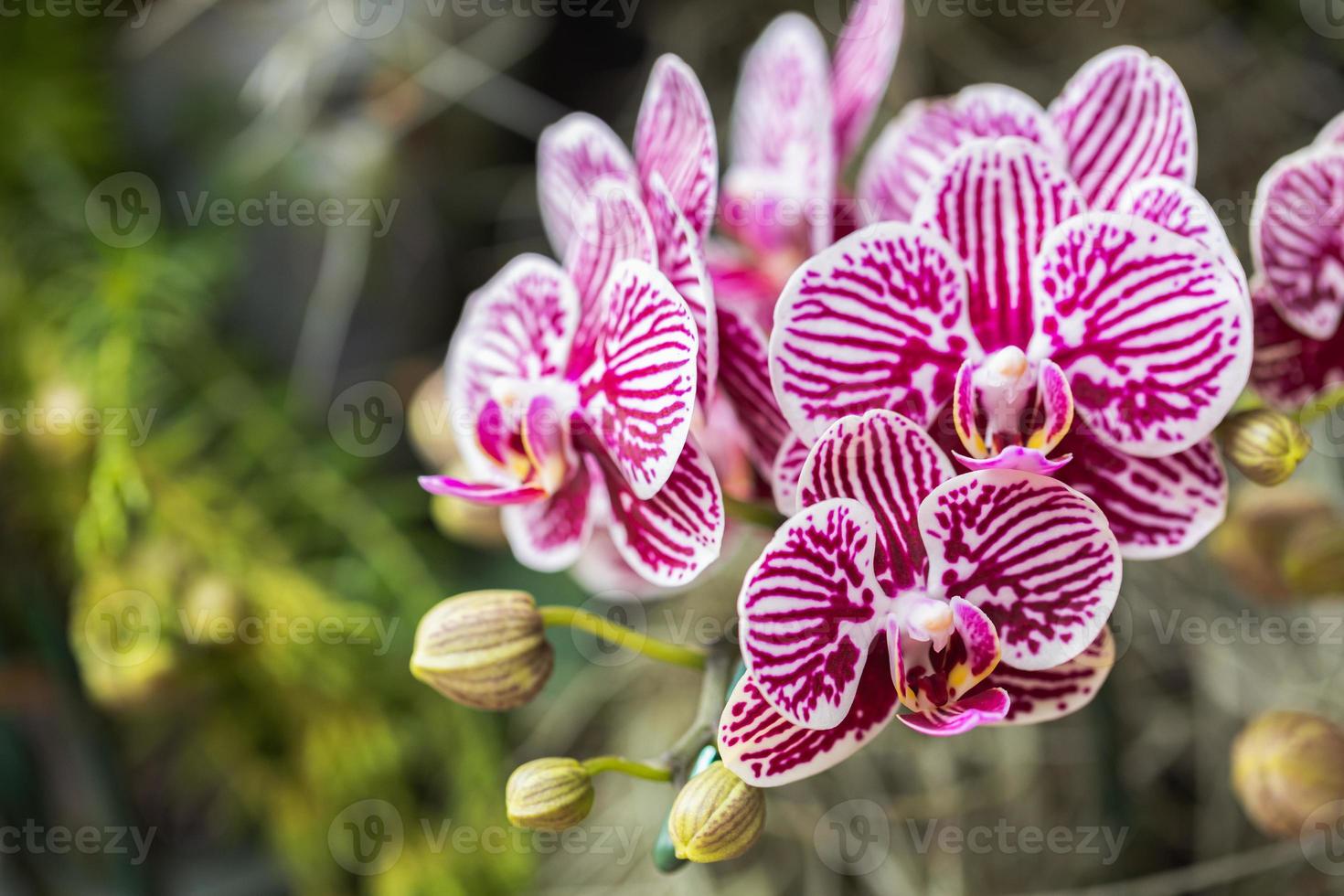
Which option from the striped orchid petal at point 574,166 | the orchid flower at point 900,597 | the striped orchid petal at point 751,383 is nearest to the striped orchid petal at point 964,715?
the orchid flower at point 900,597

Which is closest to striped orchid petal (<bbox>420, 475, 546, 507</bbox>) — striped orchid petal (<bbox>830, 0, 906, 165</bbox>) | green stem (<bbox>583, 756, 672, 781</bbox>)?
green stem (<bbox>583, 756, 672, 781</bbox>)

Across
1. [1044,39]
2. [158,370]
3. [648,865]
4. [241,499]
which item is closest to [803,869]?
[648,865]

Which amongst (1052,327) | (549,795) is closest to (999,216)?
(1052,327)

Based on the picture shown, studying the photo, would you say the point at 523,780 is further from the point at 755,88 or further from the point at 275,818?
the point at 275,818

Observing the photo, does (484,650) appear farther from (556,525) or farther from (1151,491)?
(1151,491)

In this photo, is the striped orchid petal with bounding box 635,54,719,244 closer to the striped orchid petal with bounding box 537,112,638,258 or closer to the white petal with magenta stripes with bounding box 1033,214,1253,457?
the striped orchid petal with bounding box 537,112,638,258
